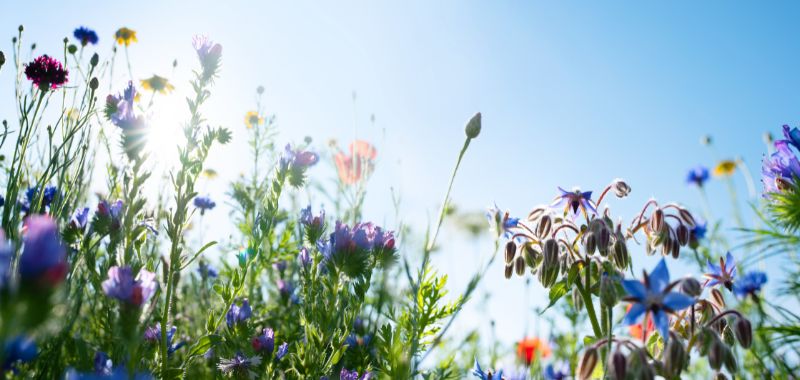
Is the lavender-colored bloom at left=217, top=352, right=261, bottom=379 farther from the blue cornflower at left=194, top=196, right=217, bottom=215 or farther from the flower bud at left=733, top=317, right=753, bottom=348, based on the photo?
the blue cornflower at left=194, top=196, right=217, bottom=215

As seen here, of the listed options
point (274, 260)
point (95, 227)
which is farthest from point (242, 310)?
point (274, 260)

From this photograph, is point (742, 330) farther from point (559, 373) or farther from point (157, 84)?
point (157, 84)

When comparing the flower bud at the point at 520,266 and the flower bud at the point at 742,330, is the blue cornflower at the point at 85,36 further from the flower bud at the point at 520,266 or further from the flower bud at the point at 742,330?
the flower bud at the point at 742,330

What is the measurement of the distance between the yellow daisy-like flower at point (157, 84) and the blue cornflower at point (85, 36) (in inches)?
27.5

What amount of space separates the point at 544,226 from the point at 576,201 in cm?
17

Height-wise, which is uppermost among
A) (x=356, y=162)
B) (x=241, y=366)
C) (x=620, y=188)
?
(x=356, y=162)

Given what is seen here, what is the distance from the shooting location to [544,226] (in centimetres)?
171

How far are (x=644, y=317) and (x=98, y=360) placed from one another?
4.89 feet

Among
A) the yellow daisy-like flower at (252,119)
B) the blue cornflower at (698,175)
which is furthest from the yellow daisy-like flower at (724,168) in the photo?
the yellow daisy-like flower at (252,119)

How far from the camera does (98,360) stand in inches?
64.4

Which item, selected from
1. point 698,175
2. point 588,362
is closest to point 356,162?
point 588,362

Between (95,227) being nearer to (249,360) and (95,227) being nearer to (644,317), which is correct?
(249,360)

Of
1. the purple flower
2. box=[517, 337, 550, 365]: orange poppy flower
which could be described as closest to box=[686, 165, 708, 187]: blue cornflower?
box=[517, 337, 550, 365]: orange poppy flower

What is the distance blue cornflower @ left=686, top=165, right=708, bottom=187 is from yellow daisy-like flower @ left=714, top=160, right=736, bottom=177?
3.68 feet
